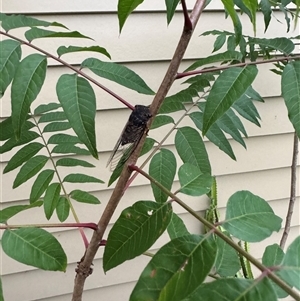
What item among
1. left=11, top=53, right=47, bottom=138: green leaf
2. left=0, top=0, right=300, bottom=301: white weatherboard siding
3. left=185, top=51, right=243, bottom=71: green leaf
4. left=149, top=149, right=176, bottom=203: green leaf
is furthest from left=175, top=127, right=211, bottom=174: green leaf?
left=0, top=0, right=300, bottom=301: white weatherboard siding

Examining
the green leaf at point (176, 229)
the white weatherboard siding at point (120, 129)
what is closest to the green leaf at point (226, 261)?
the green leaf at point (176, 229)

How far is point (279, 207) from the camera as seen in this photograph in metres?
1.75

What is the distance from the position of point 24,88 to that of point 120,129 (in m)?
0.81

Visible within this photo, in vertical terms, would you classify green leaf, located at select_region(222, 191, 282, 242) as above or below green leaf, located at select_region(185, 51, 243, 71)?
below

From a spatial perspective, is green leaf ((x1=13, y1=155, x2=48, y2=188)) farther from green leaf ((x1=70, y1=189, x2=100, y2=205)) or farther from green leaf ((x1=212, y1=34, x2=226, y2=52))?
green leaf ((x1=212, y1=34, x2=226, y2=52))

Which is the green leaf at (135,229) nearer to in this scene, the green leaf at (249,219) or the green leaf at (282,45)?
the green leaf at (249,219)

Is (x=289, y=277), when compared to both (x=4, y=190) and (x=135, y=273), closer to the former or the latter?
(x=4, y=190)

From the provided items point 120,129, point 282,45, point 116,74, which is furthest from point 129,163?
point 120,129

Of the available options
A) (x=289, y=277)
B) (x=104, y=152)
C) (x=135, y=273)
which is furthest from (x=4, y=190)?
(x=289, y=277)

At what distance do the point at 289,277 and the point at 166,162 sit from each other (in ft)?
1.37

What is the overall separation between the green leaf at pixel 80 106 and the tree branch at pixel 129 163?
8 cm

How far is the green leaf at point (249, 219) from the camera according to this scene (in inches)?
18.6

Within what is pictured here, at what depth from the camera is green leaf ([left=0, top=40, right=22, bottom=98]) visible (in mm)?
535

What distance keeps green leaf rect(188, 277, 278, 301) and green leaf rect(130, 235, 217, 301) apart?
Result: 0.05 ft
